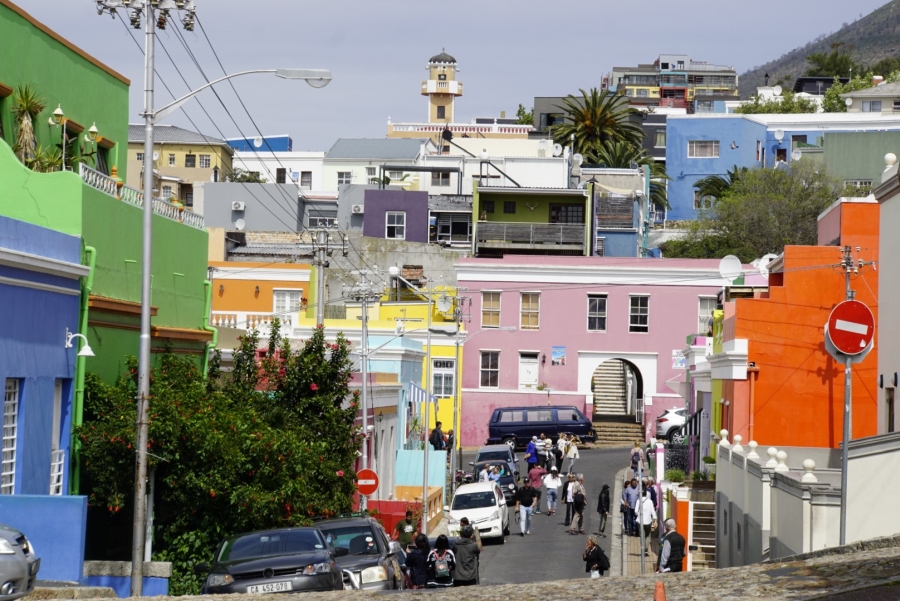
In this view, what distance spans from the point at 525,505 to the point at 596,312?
931 inches

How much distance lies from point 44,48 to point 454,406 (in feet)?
104

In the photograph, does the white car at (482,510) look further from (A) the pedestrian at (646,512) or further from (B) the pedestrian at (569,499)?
(A) the pedestrian at (646,512)

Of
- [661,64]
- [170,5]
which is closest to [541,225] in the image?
[170,5]

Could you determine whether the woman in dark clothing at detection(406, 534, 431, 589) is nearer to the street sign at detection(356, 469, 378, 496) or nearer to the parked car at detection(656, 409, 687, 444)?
the street sign at detection(356, 469, 378, 496)

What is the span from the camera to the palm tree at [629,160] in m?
86.4

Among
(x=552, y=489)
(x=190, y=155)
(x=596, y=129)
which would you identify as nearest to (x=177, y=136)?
(x=190, y=155)

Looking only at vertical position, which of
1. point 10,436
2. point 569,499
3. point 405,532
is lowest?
point 405,532

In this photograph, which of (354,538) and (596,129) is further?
(596,129)

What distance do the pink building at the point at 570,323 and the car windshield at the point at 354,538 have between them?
38.9 metres

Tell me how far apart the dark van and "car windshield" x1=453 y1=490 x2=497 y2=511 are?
16.8 meters

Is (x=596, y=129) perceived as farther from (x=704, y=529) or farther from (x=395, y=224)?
(x=704, y=529)

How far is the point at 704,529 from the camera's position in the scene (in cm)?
3133

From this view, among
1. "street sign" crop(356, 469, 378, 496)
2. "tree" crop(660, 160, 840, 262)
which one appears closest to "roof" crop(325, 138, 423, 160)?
"tree" crop(660, 160, 840, 262)

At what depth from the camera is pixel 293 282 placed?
66.3 meters
